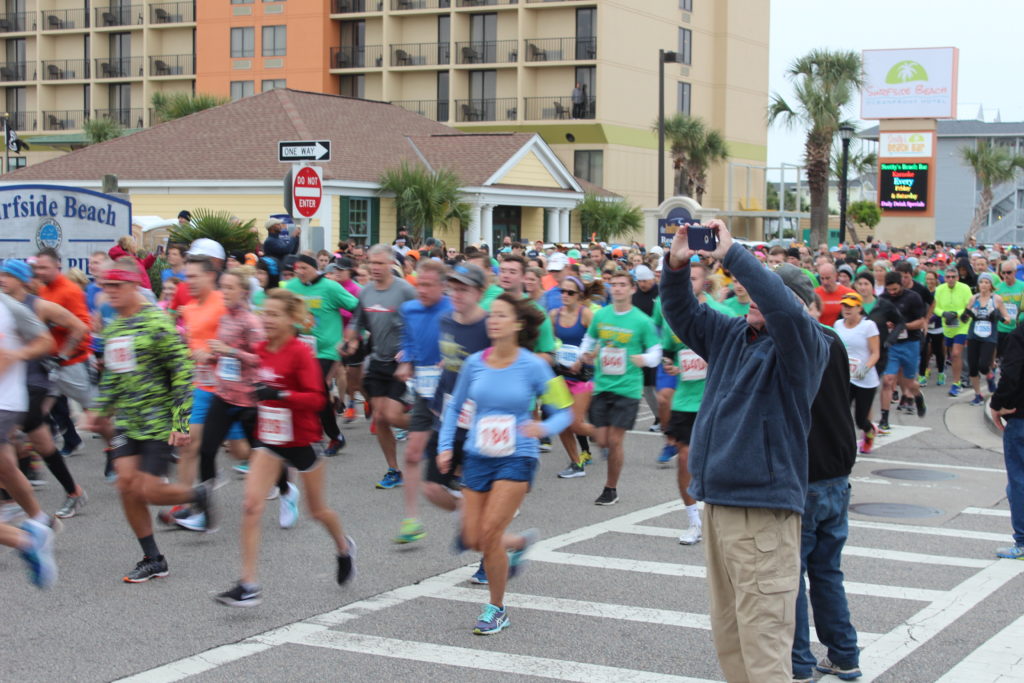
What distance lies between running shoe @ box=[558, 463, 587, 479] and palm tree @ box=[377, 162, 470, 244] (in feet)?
72.1

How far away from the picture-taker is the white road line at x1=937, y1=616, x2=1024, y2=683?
580 cm

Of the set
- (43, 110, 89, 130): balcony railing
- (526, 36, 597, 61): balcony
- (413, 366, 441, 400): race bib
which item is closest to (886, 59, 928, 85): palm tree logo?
(526, 36, 597, 61): balcony

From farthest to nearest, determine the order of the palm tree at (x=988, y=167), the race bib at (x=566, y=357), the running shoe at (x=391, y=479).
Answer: the palm tree at (x=988, y=167) → the race bib at (x=566, y=357) → the running shoe at (x=391, y=479)

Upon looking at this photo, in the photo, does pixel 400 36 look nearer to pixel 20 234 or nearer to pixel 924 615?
pixel 20 234

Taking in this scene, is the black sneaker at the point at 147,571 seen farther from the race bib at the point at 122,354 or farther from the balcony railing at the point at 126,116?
the balcony railing at the point at 126,116

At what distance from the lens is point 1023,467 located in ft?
26.5

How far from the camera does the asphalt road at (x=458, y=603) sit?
19.5 ft

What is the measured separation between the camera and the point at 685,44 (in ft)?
191

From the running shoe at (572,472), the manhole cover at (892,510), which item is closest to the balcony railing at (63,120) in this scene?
the running shoe at (572,472)

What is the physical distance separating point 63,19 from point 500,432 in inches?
2463

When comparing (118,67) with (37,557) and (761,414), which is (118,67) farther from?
(761,414)

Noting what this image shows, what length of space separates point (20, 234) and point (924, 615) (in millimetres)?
13312

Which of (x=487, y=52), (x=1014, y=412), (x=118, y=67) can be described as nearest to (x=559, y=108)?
(x=487, y=52)

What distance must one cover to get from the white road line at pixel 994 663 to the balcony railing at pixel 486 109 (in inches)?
1905
